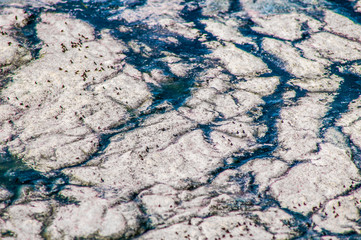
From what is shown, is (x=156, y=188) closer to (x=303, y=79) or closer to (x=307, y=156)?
(x=307, y=156)

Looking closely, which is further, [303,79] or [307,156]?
[303,79]

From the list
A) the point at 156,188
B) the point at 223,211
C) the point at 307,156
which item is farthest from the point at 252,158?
the point at 156,188

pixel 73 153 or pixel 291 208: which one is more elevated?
pixel 291 208

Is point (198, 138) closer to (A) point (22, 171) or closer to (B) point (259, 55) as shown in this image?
(A) point (22, 171)

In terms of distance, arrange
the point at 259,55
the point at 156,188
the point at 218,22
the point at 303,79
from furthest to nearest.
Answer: the point at 218,22, the point at 259,55, the point at 303,79, the point at 156,188

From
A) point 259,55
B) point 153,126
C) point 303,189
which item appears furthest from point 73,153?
point 259,55

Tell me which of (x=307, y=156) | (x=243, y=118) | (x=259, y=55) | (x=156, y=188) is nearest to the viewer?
(x=156, y=188)
